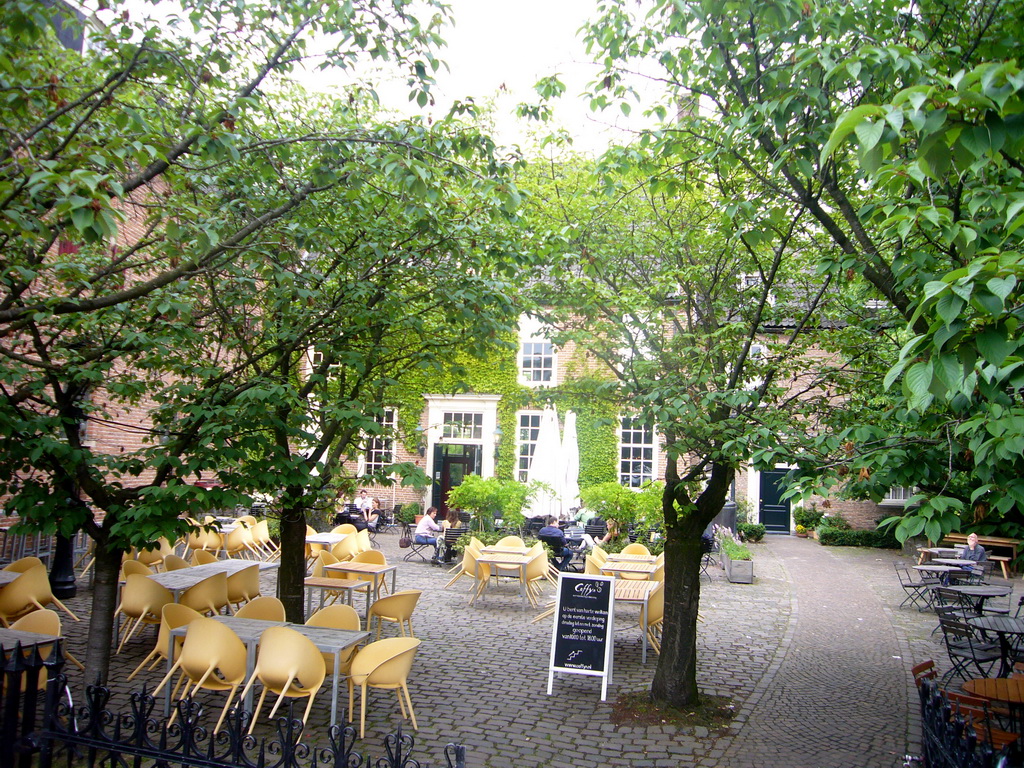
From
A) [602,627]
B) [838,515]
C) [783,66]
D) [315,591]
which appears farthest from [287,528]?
[838,515]

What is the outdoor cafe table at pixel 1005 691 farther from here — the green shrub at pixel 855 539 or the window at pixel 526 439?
the window at pixel 526 439

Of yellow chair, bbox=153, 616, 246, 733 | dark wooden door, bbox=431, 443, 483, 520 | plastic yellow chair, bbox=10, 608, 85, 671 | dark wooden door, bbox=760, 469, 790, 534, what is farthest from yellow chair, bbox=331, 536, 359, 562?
dark wooden door, bbox=760, 469, 790, 534

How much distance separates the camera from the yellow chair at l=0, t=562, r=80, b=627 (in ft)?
26.4

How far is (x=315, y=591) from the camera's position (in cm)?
1316

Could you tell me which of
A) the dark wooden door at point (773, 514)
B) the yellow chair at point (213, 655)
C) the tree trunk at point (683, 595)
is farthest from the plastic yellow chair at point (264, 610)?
the dark wooden door at point (773, 514)

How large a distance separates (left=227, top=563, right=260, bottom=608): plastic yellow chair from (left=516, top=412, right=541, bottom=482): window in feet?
51.1

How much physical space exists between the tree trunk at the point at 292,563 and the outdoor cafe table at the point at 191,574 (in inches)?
20.0

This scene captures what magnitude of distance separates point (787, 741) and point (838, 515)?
19.2 meters

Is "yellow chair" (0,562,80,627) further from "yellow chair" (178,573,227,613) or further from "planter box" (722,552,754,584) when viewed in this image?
"planter box" (722,552,754,584)

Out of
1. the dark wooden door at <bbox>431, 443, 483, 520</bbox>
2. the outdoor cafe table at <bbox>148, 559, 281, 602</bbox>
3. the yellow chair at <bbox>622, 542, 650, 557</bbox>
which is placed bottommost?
the outdoor cafe table at <bbox>148, 559, 281, 602</bbox>

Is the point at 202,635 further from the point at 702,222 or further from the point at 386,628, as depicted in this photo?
the point at 702,222

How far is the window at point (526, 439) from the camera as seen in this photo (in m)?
25.1

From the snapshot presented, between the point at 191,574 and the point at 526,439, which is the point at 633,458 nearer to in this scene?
the point at 526,439

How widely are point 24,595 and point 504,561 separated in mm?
6778
